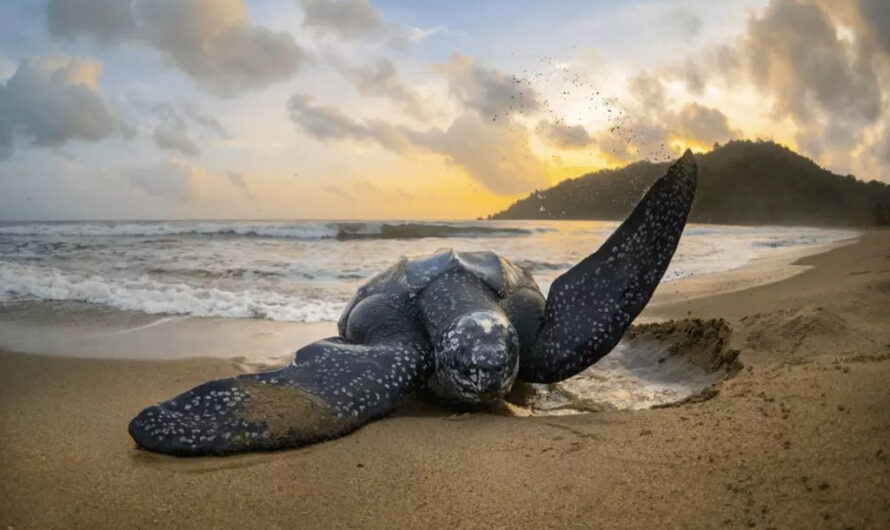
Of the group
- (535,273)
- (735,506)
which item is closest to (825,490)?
(735,506)

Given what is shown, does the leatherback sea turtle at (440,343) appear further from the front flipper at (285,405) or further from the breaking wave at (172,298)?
the breaking wave at (172,298)

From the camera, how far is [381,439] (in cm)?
238

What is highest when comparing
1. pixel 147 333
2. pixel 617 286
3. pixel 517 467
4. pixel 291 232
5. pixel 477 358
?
pixel 291 232

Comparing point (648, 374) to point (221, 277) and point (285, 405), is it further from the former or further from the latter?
point (221, 277)

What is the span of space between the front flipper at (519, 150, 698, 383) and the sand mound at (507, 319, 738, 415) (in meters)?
0.20

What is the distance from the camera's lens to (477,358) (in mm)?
2799

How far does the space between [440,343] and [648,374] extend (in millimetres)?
1697

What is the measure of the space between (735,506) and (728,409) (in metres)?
0.89

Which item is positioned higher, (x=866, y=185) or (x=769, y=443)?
(x=866, y=185)

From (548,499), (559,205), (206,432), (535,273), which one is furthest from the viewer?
(559,205)

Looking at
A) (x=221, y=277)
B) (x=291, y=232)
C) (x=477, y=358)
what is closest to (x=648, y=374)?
(x=477, y=358)

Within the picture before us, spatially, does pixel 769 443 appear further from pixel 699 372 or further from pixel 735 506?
pixel 699 372

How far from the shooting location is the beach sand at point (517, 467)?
5.04 ft

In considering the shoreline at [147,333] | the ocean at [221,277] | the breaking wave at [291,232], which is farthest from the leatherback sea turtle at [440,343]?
the breaking wave at [291,232]
